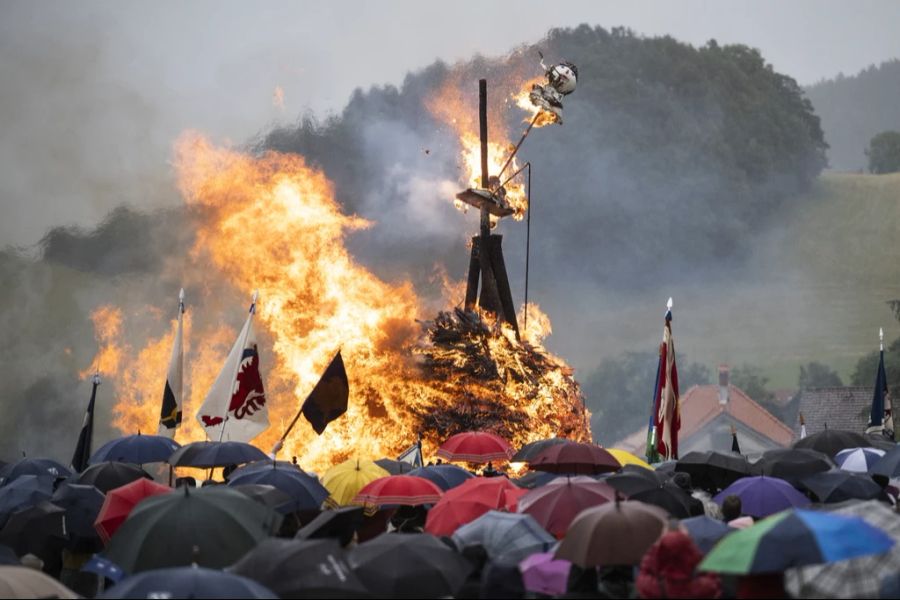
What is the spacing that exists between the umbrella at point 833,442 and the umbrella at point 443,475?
624 centimetres

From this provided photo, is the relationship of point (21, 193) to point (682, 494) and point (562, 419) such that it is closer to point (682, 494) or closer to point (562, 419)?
point (562, 419)

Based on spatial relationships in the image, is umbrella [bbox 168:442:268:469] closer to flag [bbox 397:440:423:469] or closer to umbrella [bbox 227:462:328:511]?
umbrella [bbox 227:462:328:511]

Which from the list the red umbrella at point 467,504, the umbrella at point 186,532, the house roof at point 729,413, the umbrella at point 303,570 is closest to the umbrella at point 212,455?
the red umbrella at point 467,504

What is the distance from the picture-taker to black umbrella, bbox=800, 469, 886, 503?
1573 centimetres

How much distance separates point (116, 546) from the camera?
1138cm

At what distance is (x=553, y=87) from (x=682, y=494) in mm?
14686

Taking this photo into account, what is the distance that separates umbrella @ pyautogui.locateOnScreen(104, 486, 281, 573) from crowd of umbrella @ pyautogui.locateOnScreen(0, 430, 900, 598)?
13mm

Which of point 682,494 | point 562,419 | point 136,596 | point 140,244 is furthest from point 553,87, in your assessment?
point 136,596

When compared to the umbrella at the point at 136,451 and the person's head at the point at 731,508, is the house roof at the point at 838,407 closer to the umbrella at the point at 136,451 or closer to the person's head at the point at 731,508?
the umbrella at the point at 136,451

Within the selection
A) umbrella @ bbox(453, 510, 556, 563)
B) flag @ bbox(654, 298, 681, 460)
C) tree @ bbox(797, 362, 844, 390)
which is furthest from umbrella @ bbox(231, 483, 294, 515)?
tree @ bbox(797, 362, 844, 390)

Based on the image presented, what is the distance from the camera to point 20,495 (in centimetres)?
1619

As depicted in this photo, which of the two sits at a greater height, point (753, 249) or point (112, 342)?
point (753, 249)

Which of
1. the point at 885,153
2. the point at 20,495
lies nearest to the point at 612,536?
the point at 20,495

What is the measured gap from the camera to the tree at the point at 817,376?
271 ft
